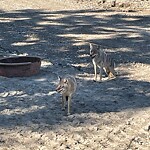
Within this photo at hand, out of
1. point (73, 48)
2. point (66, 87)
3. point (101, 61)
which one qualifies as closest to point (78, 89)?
point (101, 61)

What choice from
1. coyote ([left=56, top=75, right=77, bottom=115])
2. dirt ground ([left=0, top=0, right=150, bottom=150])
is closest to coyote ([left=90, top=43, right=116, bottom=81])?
dirt ground ([left=0, top=0, right=150, bottom=150])

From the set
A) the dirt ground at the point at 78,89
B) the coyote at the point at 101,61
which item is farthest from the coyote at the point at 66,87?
the coyote at the point at 101,61

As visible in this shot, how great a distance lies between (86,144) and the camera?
7.54 metres

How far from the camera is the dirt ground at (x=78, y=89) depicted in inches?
308

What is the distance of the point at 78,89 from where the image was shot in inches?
413

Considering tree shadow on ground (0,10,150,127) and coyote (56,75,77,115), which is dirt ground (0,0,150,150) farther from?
coyote (56,75,77,115)

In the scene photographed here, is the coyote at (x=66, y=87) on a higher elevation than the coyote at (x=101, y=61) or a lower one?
higher

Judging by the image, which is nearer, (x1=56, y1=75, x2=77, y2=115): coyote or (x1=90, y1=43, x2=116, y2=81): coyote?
(x1=56, y1=75, x2=77, y2=115): coyote

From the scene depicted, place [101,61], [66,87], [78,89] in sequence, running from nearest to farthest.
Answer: [66,87]
[78,89]
[101,61]

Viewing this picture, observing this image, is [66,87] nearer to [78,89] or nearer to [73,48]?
[78,89]

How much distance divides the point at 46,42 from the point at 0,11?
22.4 feet

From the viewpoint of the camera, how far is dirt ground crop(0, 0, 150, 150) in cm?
783

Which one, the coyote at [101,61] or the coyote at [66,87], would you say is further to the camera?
the coyote at [101,61]

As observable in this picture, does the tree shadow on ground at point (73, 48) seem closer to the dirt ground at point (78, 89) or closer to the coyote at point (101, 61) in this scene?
the dirt ground at point (78, 89)
